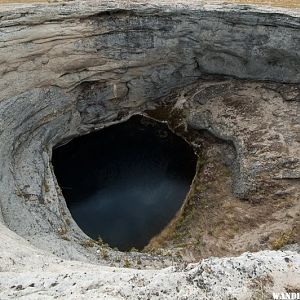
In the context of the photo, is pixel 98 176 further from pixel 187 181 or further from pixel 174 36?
pixel 174 36

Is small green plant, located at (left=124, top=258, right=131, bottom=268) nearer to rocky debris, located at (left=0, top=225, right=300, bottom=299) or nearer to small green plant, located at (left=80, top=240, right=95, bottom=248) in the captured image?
small green plant, located at (left=80, top=240, right=95, bottom=248)

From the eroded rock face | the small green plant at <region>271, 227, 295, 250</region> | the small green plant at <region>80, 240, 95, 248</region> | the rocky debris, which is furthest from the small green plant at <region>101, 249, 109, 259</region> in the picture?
the rocky debris

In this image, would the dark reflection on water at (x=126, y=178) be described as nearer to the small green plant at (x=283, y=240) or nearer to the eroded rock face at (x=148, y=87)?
the eroded rock face at (x=148, y=87)

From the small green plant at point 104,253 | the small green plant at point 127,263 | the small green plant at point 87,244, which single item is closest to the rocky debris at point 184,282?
the small green plant at point 127,263

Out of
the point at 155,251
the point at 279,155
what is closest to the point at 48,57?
the point at 155,251

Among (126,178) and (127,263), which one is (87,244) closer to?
(127,263)

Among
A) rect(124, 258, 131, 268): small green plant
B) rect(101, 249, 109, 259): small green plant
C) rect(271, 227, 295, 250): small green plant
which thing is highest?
rect(271, 227, 295, 250): small green plant
